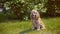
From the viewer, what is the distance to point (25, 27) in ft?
11.1

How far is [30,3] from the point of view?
3744 mm

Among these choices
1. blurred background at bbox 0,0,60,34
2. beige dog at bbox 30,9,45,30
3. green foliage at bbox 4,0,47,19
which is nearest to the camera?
beige dog at bbox 30,9,45,30

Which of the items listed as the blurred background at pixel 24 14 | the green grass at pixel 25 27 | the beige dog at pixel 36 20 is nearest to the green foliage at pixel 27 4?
the blurred background at pixel 24 14

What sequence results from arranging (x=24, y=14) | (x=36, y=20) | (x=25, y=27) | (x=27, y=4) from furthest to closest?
(x=24, y=14), (x=27, y=4), (x=25, y=27), (x=36, y=20)

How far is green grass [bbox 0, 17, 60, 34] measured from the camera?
3.14m

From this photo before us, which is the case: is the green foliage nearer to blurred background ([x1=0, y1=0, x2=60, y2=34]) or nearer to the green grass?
blurred background ([x1=0, y1=0, x2=60, y2=34])

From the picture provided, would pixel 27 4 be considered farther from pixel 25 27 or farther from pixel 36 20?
pixel 36 20

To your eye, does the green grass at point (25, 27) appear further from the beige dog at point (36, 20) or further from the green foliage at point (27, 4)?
the green foliage at point (27, 4)

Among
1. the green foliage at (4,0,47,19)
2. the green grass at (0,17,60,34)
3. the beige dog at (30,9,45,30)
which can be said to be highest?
the green foliage at (4,0,47,19)

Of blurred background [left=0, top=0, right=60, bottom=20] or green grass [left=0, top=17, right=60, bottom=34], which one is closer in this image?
green grass [left=0, top=17, right=60, bottom=34]

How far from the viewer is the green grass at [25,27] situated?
10.3ft

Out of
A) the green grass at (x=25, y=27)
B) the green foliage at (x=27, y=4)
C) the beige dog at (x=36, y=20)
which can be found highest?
the green foliage at (x=27, y=4)

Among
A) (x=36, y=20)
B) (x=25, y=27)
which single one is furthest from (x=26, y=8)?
(x=36, y=20)

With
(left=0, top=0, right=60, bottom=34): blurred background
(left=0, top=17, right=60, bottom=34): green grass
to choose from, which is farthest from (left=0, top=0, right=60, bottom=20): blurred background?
(left=0, top=17, right=60, bottom=34): green grass
